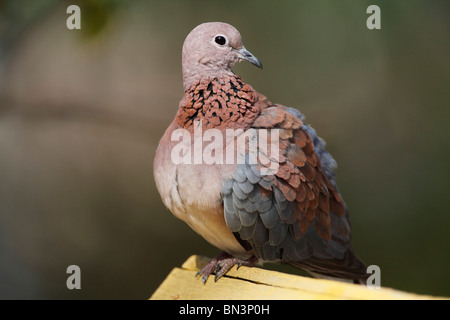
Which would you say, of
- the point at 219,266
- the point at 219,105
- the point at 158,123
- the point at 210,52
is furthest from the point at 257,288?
the point at 158,123

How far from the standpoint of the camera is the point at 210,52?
4.61ft

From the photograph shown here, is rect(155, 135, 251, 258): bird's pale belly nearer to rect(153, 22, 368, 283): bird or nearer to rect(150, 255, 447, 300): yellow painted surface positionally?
rect(153, 22, 368, 283): bird

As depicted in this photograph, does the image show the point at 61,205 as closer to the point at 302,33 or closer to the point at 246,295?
the point at 302,33

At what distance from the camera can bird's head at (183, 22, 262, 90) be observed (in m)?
1.40

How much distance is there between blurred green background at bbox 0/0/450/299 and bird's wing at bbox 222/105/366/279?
A: 3.96 ft

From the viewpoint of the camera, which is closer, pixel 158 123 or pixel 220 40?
pixel 220 40

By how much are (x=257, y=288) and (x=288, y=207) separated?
289 mm

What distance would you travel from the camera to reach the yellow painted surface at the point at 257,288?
1.09m

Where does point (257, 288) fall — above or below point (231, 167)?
below

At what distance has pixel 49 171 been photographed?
291 centimetres

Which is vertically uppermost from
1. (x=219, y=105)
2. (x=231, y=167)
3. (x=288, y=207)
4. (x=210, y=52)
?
(x=210, y=52)

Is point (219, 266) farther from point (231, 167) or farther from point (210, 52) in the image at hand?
point (210, 52)

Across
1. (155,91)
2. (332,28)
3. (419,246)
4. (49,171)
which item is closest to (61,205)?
(49,171)

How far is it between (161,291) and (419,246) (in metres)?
1.85
